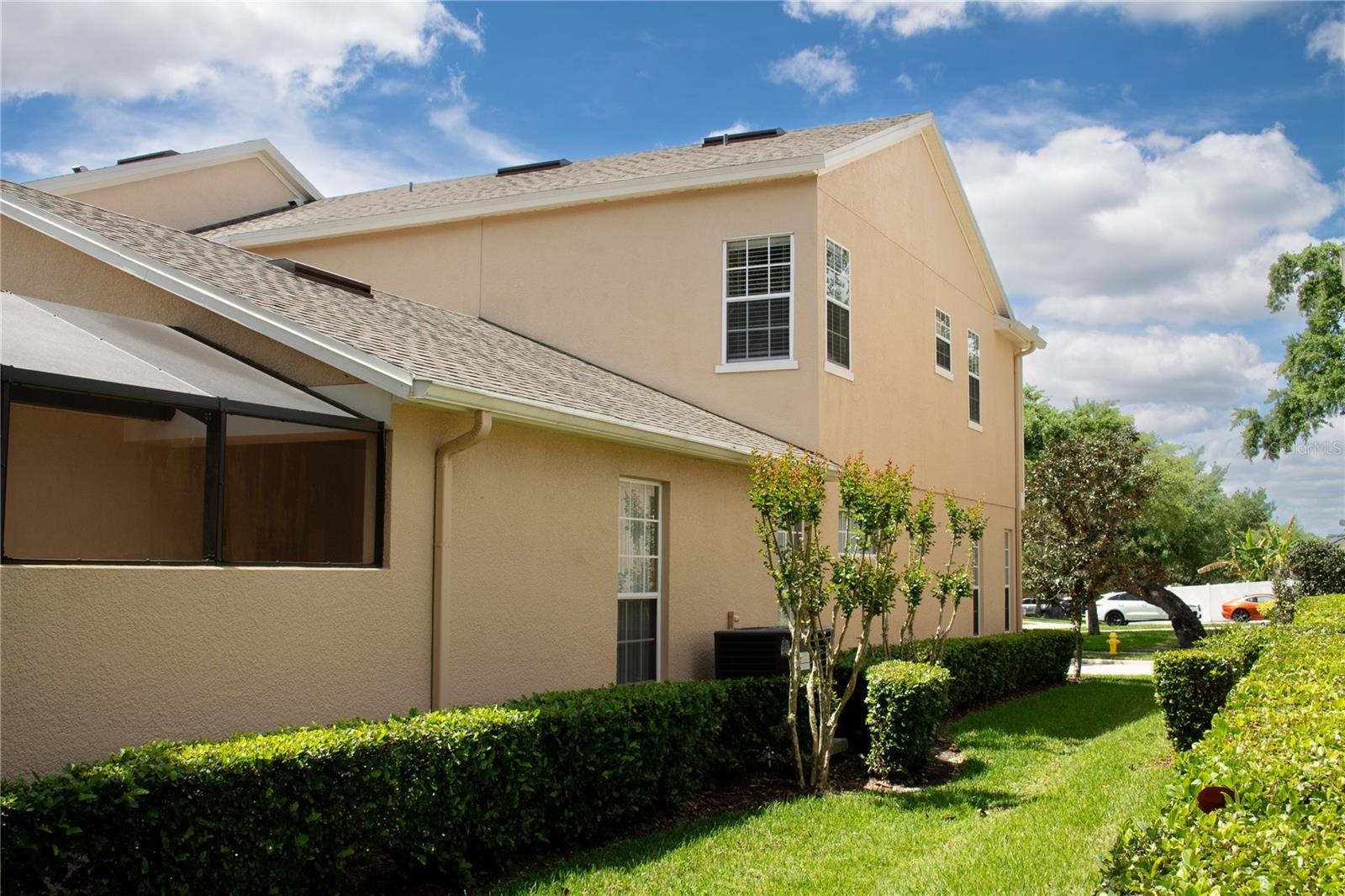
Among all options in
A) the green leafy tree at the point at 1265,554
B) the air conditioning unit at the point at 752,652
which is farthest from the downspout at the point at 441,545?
the green leafy tree at the point at 1265,554

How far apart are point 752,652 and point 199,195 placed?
1354cm

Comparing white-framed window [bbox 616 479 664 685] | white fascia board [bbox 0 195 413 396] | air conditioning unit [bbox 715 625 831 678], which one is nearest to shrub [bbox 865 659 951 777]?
air conditioning unit [bbox 715 625 831 678]

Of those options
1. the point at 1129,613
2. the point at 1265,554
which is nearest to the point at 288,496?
the point at 1265,554

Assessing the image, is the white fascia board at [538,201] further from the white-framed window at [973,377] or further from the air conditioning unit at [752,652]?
the white-framed window at [973,377]

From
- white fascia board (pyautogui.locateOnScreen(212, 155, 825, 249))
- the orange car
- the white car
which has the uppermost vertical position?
white fascia board (pyautogui.locateOnScreen(212, 155, 825, 249))

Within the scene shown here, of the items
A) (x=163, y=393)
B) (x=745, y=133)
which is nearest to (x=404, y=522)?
(x=163, y=393)

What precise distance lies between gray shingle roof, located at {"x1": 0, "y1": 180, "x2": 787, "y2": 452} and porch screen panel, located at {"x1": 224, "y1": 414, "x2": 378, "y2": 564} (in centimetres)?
110

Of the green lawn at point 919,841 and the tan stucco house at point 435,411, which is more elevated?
the tan stucco house at point 435,411

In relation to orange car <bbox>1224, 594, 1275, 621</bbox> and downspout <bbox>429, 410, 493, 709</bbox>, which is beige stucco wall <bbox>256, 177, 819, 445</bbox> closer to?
downspout <bbox>429, 410, 493, 709</bbox>

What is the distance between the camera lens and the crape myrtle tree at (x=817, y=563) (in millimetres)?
9500

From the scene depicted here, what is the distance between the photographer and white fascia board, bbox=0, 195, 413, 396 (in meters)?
8.08

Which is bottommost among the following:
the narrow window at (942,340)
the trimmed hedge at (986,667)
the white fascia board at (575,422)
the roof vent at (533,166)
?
the trimmed hedge at (986,667)

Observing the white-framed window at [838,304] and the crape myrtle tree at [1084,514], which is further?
the crape myrtle tree at [1084,514]

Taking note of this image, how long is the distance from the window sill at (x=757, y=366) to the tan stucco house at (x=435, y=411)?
0.19 ft
